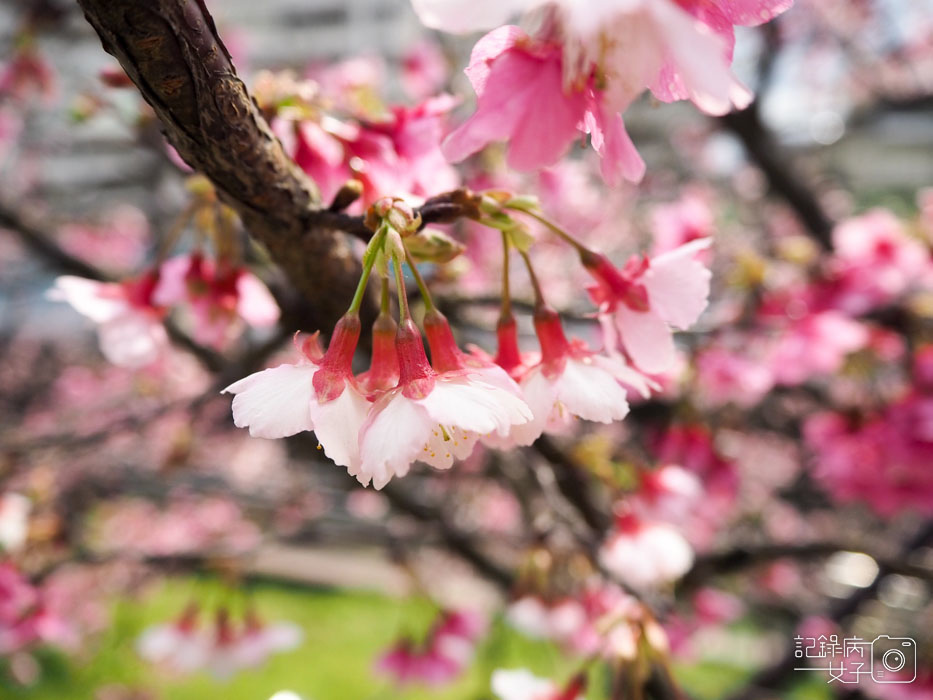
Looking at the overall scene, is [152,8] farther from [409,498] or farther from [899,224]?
[899,224]

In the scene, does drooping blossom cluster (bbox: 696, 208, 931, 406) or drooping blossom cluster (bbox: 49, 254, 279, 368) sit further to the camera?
drooping blossom cluster (bbox: 696, 208, 931, 406)

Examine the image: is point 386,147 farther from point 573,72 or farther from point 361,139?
point 573,72

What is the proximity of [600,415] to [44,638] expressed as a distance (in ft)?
6.09

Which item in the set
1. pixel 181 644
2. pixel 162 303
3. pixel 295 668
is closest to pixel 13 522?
pixel 181 644

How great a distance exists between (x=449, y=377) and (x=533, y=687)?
58cm

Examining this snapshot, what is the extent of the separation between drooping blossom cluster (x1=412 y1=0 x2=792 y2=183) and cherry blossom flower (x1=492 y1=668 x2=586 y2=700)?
0.66m

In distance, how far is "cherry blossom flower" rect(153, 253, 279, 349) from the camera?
815 mm

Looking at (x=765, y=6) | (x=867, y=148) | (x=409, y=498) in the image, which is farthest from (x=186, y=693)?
(x=867, y=148)

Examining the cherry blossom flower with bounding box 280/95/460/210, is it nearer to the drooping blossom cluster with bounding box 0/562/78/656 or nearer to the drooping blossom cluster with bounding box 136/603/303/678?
the drooping blossom cluster with bounding box 136/603/303/678

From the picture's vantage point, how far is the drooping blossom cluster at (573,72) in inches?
14.8

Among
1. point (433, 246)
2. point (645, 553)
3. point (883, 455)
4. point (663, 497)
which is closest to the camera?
point (433, 246)

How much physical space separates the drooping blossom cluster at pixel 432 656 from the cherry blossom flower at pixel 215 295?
1.06 metres

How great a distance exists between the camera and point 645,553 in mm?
1016
